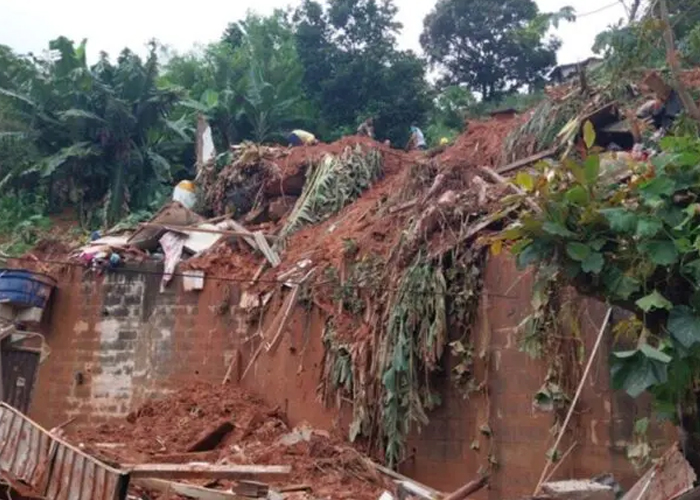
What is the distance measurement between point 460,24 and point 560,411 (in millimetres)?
18414

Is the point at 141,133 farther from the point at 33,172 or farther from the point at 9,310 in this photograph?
the point at 9,310

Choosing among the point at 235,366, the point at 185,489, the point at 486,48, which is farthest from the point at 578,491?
the point at 486,48

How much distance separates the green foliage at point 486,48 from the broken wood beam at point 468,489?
16.9 meters

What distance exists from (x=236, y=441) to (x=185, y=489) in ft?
7.25

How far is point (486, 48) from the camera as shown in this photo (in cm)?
2428

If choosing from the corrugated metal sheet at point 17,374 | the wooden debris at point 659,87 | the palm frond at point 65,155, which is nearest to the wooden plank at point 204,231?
the corrugated metal sheet at point 17,374

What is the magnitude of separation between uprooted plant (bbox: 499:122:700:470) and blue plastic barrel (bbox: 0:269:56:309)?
Answer: 8.11 m

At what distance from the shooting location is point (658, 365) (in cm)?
480

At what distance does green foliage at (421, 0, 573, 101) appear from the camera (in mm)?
23719

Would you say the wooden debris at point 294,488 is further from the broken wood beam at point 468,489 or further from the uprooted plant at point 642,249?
the uprooted plant at point 642,249

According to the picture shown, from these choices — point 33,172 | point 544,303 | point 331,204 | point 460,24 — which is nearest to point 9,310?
point 331,204

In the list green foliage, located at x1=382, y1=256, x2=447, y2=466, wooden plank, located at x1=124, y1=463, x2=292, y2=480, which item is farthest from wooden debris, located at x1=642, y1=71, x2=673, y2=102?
wooden plank, located at x1=124, y1=463, x2=292, y2=480

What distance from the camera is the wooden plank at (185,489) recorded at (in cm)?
741

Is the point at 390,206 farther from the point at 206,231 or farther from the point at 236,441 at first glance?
the point at 236,441
